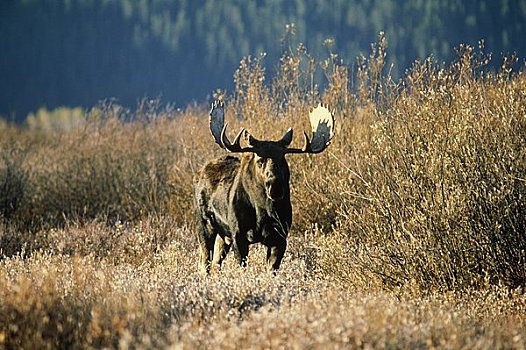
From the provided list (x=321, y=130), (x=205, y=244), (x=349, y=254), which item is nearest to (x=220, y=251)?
(x=205, y=244)

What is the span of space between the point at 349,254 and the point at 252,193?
1212mm

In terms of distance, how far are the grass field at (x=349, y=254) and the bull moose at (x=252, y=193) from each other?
1.17ft

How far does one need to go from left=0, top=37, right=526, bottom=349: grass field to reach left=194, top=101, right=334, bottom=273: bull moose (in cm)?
36

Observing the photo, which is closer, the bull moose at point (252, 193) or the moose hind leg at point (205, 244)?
the bull moose at point (252, 193)

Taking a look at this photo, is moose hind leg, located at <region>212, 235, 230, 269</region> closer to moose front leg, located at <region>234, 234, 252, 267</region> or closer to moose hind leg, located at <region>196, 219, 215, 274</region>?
moose hind leg, located at <region>196, 219, 215, 274</region>

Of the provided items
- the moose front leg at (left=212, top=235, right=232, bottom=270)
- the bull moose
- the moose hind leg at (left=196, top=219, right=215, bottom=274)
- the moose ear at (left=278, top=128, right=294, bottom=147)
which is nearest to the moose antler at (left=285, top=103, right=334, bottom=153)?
the bull moose

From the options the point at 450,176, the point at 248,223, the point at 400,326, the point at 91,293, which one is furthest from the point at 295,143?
the point at 400,326

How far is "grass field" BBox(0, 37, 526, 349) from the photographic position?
554cm

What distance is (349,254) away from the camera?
827 centimetres

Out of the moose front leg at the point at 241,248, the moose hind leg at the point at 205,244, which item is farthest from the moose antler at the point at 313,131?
the moose hind leg at the point at 205,244

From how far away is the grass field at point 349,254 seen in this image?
5.54 metres

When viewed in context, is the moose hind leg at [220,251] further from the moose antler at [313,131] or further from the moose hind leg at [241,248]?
the moose antler at [313,131]

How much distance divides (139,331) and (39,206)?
1165 cm

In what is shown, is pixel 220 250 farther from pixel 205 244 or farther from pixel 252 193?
pixel 252 193
